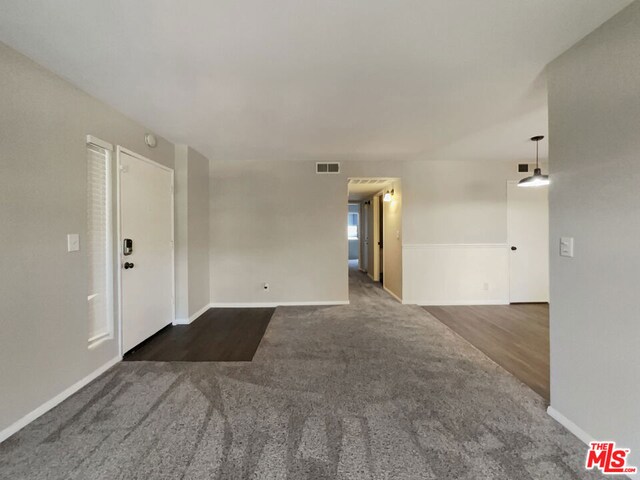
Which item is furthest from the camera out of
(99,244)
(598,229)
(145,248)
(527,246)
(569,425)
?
(527,246)

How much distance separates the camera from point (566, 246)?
5.40ft

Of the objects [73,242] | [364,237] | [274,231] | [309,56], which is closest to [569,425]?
[309,56]

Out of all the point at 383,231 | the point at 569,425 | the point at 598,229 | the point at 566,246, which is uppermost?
the point at 383,231

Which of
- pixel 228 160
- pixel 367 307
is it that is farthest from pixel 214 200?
pixel 367 307

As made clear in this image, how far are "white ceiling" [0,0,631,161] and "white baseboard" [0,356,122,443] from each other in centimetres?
236

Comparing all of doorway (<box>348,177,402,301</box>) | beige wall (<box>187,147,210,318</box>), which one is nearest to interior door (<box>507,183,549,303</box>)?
doorway (<box>348,177,402,301</box>)

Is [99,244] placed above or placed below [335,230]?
below

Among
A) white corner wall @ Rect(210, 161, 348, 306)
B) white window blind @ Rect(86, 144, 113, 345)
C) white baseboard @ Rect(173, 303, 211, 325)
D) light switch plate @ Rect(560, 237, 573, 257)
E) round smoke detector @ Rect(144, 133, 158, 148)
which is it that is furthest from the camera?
white corner wall @ Rect(210, 161, 348, 306)

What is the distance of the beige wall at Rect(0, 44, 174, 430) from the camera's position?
5.25 feet

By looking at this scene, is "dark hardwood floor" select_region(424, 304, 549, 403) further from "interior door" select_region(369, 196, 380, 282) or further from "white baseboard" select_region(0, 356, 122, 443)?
"white baseboard" select_region(0, 356, 122, 443)

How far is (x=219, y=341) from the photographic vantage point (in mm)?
2955

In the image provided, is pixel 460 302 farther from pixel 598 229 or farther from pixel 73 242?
pixel 73 242

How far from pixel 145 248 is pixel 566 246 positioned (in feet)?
12.4

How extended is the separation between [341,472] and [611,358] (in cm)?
157
